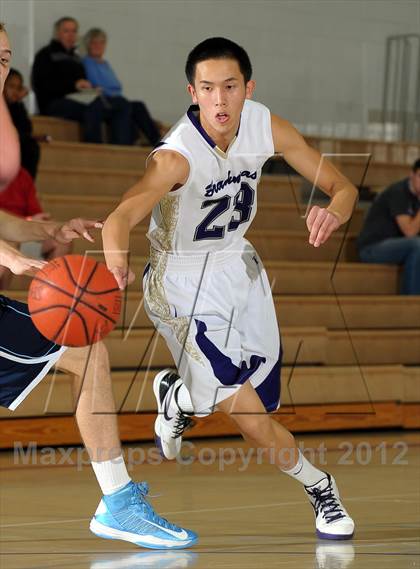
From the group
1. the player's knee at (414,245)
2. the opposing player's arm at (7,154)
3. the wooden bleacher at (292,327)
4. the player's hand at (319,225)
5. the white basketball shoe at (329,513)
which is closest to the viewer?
the player's hand at (319,225)

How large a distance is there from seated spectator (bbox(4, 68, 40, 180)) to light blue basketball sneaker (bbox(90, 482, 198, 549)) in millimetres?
3630

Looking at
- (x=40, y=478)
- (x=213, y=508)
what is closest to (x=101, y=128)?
(x=40, y=478)

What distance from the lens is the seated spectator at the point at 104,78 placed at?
862 centimetres

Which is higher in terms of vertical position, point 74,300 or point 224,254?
point 74,300

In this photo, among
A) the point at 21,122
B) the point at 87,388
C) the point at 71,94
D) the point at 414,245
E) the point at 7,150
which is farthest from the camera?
the point at 71,94

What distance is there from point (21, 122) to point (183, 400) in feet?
11.0

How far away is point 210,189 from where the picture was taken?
152 inches

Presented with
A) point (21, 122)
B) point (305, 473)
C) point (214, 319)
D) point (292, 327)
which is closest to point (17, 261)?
point (214, 319)

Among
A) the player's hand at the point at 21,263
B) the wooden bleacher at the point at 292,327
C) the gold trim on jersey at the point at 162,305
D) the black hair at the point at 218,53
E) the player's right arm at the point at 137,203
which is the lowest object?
the wooden bleacher at the point at 292,327

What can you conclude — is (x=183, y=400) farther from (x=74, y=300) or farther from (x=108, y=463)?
(x=74, y=300)

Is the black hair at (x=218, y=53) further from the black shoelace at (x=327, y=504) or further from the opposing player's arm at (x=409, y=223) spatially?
the opposing player's arm at (x=409, y=223)

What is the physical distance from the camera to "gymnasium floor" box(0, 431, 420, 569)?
353cm

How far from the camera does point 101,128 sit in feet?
28.1

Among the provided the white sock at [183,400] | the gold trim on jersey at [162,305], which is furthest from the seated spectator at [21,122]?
the gold trim on jersey at [162,305]
